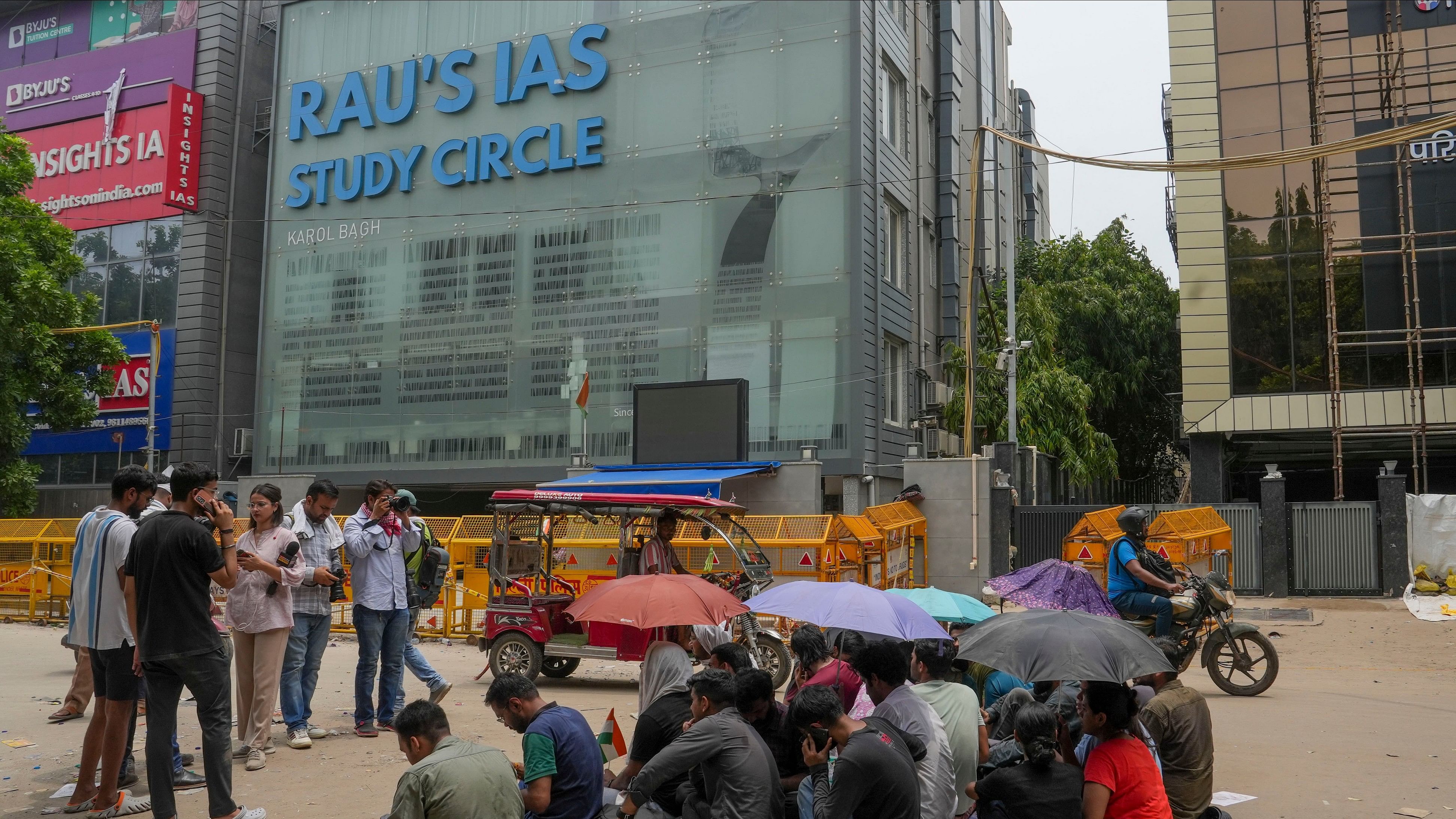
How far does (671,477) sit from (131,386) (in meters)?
20.3

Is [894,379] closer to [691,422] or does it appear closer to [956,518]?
[956,518]

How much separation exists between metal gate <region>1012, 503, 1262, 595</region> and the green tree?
915 inches

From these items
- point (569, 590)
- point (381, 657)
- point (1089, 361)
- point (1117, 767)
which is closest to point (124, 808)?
point (381, 657)

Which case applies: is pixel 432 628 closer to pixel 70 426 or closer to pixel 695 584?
pixel 695 584

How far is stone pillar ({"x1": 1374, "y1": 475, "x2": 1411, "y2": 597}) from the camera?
65.0 feet

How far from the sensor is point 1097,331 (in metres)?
37.0

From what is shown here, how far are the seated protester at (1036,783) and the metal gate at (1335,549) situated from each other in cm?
1853

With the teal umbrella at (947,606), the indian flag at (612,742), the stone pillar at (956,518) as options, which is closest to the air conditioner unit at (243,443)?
the stone pillar at (956,518)

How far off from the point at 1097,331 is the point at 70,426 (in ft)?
101

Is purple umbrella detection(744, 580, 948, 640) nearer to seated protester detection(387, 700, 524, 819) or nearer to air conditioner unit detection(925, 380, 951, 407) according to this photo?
seated protester detection(387, 700, 524, 819)

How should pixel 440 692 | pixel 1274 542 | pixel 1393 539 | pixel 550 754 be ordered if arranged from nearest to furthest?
1. pixel 550 754
2. pixel 440 692
3. pixel 1393 539
4. pixel 1274 542

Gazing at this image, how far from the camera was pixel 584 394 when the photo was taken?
25250mm

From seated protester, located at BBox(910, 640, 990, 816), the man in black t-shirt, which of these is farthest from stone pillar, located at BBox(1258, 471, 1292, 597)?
the man in black t-shirt

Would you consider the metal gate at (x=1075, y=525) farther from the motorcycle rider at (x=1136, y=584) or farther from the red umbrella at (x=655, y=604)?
the red umbrella at (x=655, y=604)
